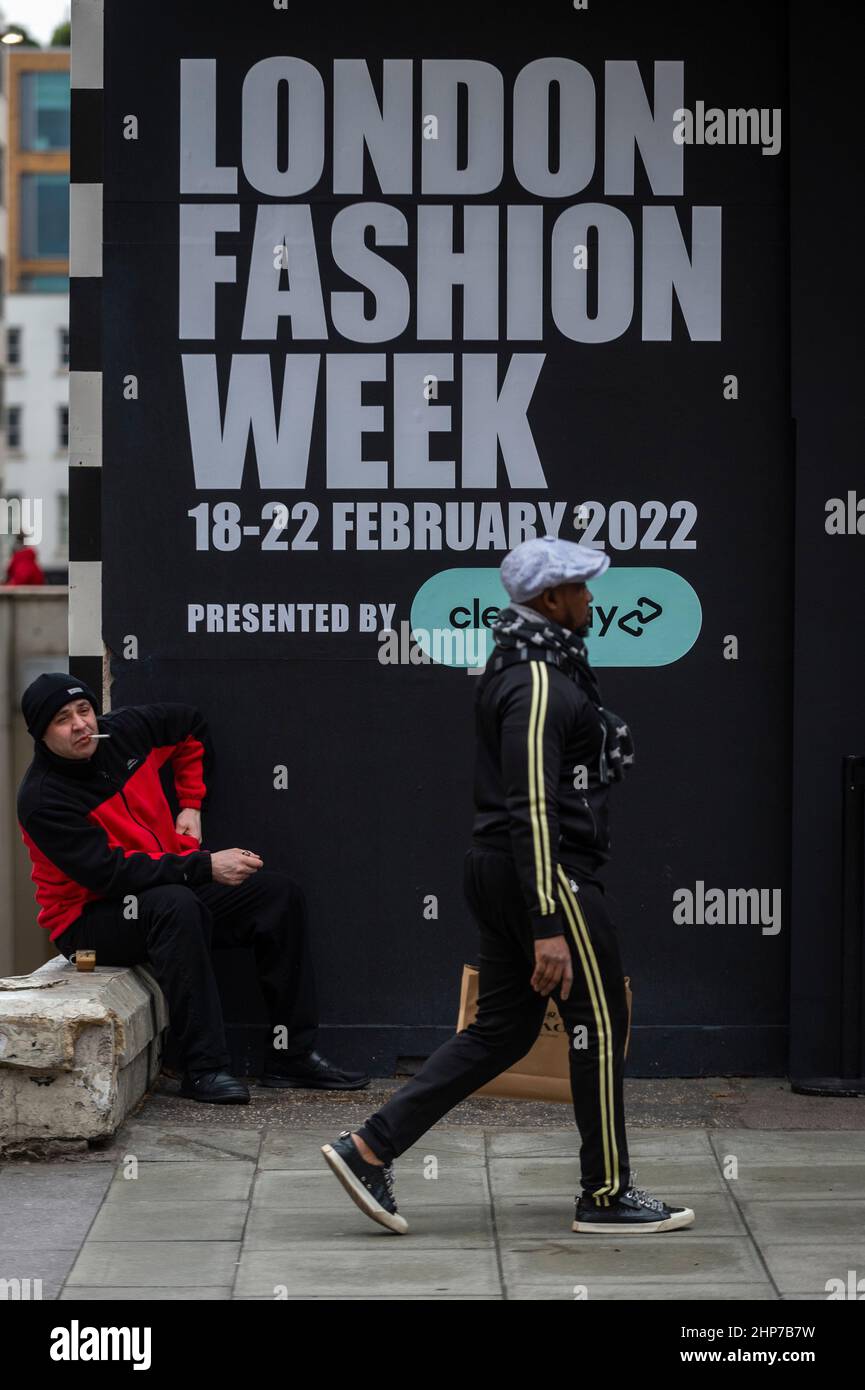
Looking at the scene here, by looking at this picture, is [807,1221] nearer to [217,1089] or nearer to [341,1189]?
[341,1189]

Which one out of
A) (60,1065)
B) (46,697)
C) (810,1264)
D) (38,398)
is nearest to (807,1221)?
(810,1264)

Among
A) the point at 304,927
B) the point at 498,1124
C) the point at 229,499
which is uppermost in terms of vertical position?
the point at 229,499

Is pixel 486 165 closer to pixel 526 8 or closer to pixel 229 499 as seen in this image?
pixel 526 8

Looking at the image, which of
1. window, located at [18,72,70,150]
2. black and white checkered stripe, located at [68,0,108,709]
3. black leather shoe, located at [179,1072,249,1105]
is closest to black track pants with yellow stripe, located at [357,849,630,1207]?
black leather shoe, located at [179,1072,249,1105]

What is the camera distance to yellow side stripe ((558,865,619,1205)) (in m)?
4.89

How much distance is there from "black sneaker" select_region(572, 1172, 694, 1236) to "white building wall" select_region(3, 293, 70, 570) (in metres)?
65.4

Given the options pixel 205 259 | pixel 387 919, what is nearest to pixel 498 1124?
pixel 387 919

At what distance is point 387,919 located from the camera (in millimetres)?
6883

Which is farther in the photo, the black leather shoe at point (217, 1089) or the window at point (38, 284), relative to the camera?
the window at point (38, 284)

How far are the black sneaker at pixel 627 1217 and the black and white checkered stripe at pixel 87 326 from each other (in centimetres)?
281

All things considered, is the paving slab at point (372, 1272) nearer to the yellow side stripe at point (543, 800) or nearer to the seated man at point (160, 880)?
the yellow side stripe at point (543, 800)

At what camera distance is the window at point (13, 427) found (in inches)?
2739

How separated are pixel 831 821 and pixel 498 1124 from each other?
63.9 inches

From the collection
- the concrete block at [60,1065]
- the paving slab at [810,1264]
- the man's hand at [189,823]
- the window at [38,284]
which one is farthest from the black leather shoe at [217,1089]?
the window at [38,284]
